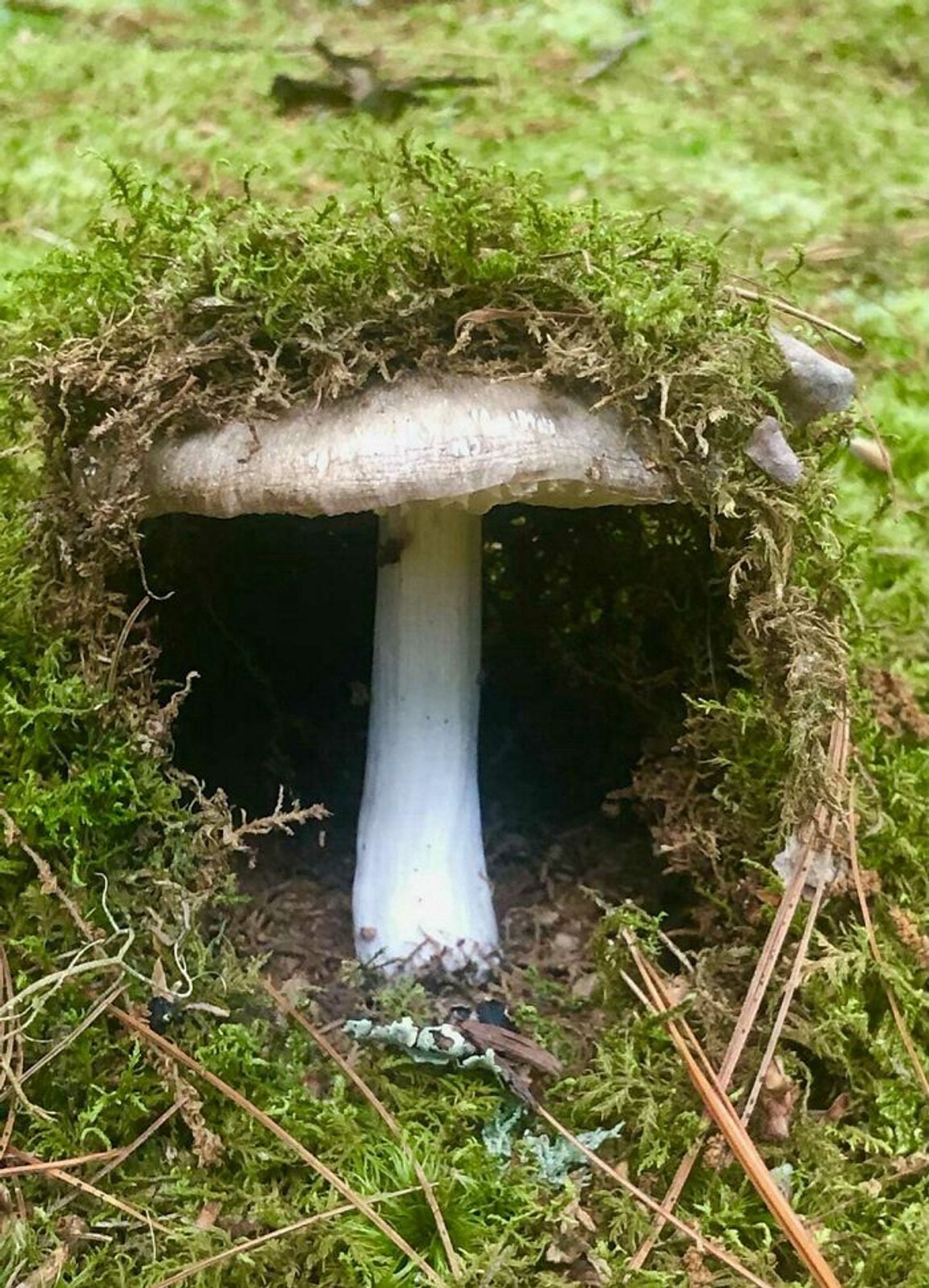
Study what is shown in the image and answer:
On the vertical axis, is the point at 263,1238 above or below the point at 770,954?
below

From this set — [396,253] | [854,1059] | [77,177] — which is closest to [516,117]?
[77,177]

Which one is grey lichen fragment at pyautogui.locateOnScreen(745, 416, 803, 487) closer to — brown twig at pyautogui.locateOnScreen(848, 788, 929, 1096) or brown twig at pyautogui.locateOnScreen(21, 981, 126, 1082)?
brown twig at pyautogui.locateOnScreen(848, 788, 929, 1096)

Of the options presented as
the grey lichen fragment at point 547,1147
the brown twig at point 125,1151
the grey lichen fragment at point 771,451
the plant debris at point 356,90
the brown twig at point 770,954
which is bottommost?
the grey lichen fragment at point 547,1147

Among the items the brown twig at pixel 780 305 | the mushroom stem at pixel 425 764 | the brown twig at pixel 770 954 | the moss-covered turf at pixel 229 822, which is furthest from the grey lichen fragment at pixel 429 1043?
the brown twig at pixel 780 305

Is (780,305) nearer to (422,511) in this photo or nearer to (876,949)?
(422,511)

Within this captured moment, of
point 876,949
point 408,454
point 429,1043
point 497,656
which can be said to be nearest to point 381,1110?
point 429,1043

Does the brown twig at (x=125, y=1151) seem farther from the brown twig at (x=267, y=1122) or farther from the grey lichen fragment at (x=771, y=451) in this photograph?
the grey lichen fragment at (x=771, y=451)

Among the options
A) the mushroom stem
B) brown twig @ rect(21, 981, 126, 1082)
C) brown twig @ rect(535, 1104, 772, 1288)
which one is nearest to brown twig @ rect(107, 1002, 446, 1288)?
brown twig @ rect(21, 981, 126, 1082)
